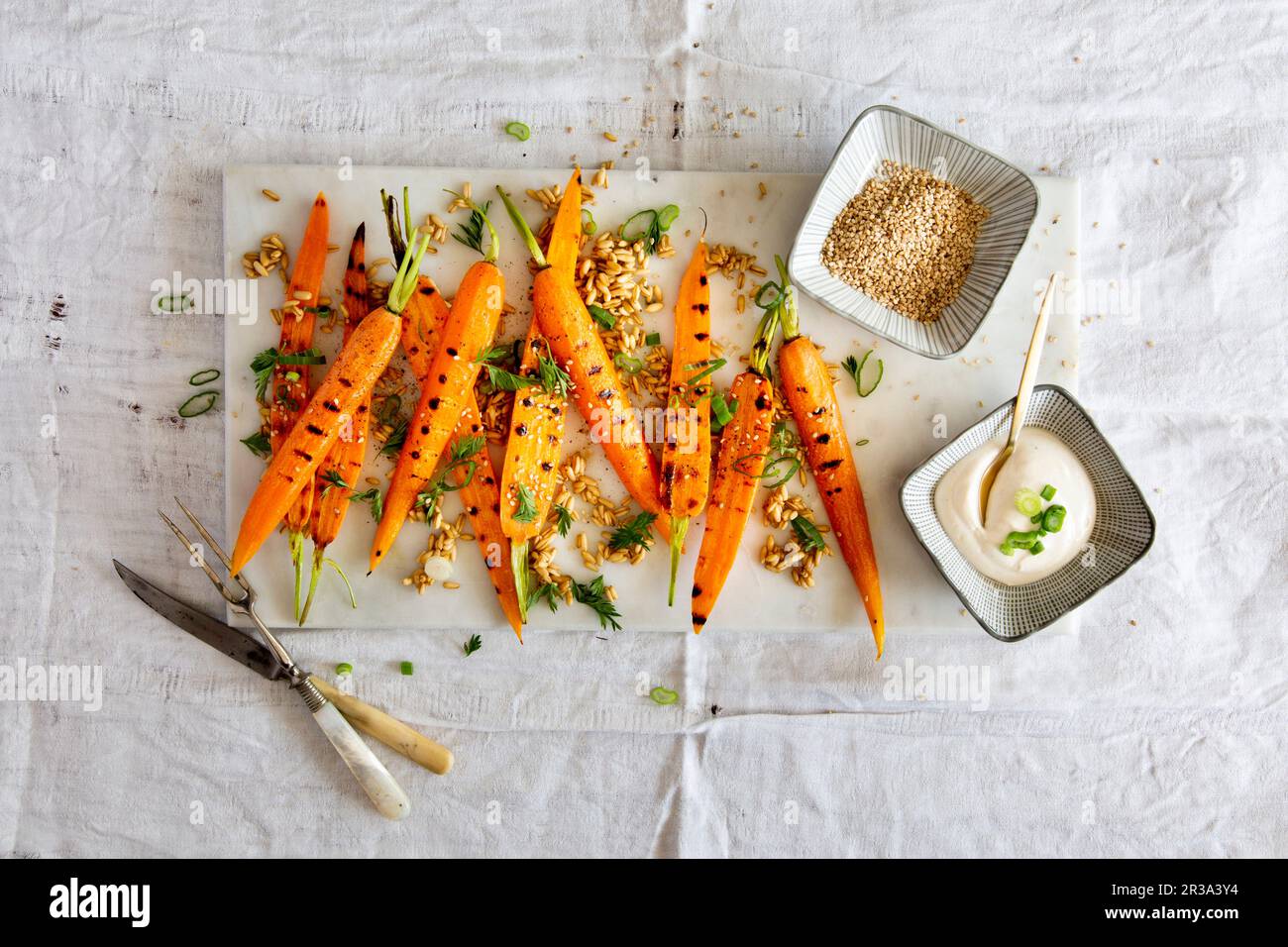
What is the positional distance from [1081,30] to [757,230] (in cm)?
75

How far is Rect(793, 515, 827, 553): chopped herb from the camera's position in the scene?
1489mm

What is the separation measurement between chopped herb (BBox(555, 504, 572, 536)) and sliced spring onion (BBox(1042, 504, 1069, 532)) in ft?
2.58

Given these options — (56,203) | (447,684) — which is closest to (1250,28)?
(447,684)

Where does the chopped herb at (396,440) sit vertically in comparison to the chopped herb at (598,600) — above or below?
above

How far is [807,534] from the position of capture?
149 cm

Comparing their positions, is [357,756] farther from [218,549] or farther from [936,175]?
[936,175]

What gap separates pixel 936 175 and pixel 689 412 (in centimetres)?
60

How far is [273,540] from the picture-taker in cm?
150

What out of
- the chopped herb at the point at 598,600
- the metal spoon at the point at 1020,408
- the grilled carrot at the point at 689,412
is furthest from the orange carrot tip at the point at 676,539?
the metal spoon at the point at 1020,408

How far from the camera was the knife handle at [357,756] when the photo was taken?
4.91 feet

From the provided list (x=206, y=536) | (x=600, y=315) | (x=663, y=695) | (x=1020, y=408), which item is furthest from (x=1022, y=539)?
(x=206, y=536)

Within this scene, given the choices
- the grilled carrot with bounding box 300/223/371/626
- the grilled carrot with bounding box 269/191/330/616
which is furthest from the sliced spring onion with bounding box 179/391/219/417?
the grilled carrot with bounding box 300/223/371/626

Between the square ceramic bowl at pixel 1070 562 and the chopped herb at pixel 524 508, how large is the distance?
2.05ft

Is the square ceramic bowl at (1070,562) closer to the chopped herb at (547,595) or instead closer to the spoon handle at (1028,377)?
the spoon handle at (1028,377)
